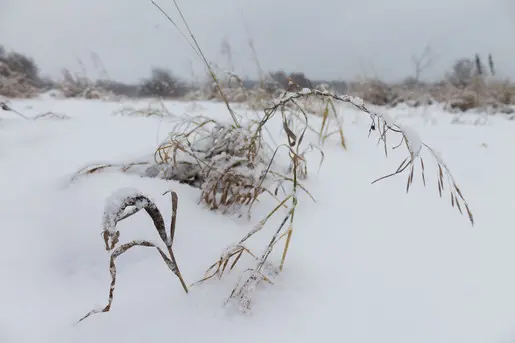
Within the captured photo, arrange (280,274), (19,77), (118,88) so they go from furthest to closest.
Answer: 1. (118,88)
2. (19,77)
3. (280,274)

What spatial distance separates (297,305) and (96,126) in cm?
140

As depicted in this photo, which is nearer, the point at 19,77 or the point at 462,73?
the point at 19,77

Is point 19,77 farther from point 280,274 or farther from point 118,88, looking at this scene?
point 280,274

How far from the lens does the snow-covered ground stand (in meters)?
0.45

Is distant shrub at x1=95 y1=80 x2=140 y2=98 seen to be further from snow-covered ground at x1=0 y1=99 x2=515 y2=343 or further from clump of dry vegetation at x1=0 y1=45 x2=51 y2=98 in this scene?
snow-covered ground at x1=0 y1=99 x2=515 y2=343

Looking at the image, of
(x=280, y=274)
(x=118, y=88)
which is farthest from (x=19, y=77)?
(x=280, y=274)

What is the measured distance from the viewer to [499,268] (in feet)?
1.99

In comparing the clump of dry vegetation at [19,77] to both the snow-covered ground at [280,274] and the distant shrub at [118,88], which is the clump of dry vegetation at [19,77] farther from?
the snow-covered ground at [280,274]

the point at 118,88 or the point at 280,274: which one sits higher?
the point at 118,88

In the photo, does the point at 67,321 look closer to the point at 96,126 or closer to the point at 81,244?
the point at 81,244

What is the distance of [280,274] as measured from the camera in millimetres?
560

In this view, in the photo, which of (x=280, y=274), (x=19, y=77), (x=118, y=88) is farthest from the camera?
(x=118, y=88)

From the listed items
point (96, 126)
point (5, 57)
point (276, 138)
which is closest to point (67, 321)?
point (276, 138)

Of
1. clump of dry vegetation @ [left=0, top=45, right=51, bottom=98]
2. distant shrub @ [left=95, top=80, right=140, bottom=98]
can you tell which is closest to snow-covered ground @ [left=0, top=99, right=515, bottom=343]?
clump of dry vegetation @ [left=0, top=45, right=51, bottom=98]
